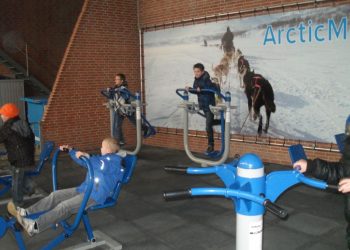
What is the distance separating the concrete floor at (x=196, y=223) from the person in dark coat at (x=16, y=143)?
559 mm

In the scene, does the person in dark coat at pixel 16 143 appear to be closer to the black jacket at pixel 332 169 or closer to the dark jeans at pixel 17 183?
the dark jeans at pixel 17 183

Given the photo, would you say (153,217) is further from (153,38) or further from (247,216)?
(153,38)

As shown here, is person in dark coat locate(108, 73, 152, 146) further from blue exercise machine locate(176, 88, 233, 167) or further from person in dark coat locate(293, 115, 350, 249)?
person in dark coat locate(293, 115, 350, 249)

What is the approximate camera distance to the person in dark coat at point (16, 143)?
4082 mm

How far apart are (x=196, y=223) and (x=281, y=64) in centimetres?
339

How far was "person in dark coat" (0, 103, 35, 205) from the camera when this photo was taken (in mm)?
4082

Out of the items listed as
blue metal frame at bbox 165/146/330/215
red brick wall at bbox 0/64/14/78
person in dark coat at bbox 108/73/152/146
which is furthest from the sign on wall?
red brick wall at bbox 0/64/14/78

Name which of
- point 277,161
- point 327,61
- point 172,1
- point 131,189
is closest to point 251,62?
point 327,61

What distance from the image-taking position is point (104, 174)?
3.08 meters

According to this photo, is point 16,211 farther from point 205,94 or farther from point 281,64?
point 281,64

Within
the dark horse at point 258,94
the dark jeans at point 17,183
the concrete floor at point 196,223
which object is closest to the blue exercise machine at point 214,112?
the concrete floor at point 196,223

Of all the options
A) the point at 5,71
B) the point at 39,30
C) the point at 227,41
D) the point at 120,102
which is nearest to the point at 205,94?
the point at 227,41

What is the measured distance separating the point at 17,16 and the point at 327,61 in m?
8.59

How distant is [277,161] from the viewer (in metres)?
6.52
